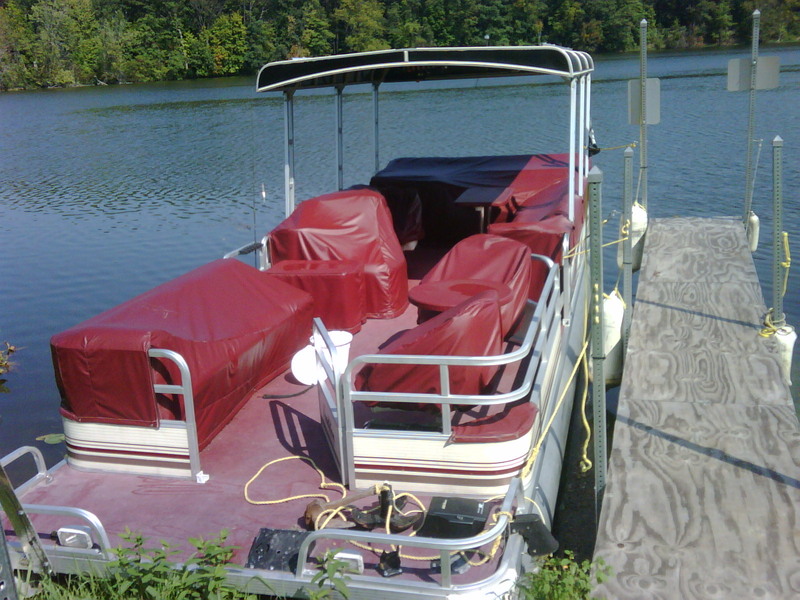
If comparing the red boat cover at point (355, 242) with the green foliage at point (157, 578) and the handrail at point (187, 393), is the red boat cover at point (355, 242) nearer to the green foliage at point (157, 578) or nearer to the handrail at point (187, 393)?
the handrail at point (187, 393)

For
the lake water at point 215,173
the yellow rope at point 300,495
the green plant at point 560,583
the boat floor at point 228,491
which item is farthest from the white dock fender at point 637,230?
the green plant at point 560,583

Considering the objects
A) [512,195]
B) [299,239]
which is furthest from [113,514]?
[512,195]

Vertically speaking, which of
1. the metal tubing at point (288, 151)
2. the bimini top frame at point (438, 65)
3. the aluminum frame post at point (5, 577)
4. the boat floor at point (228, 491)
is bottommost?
the boat floor at point (228, 491)

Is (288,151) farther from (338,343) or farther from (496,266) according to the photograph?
(338,343)

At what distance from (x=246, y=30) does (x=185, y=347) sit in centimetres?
6131

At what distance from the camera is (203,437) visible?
17.2 feet

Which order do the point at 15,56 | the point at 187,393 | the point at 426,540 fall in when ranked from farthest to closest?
the point at 15,56 < the point at 187,393 < the point at 426,540

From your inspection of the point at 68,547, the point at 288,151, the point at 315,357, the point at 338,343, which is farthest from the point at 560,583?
the point at 288,151

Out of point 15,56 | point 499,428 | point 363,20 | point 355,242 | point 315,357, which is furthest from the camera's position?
point 15,56

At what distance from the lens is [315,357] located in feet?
18.2

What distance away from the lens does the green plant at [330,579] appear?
3.87 meters

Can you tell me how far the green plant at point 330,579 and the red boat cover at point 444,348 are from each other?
113 cm

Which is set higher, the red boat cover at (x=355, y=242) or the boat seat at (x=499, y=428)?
the red boat cover at (x=355, y=242)

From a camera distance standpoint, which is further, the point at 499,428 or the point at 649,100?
the point at 649,100
